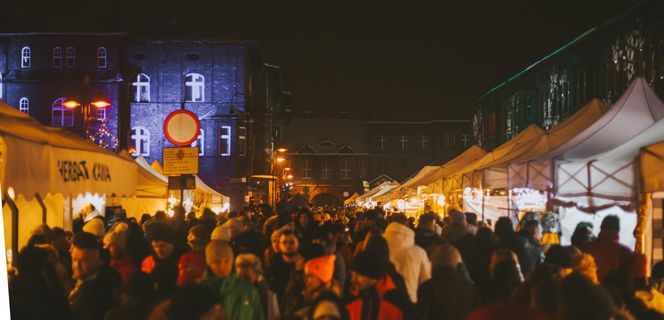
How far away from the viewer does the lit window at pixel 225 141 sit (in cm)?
5203

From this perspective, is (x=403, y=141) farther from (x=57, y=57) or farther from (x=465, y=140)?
(x=57, y=57)

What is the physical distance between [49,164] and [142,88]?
146 ft

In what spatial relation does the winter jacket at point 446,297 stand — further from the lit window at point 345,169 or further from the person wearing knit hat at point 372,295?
the lit window at point 345,169

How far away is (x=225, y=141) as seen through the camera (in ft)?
171

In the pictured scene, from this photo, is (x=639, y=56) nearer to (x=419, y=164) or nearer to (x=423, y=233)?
(x=423, y=233)

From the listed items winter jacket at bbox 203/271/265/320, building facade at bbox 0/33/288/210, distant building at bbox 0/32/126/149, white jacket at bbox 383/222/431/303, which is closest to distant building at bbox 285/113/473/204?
building facade at bbox 0/33/288/210

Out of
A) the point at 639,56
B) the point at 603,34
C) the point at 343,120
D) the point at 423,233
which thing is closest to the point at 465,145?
the point at 343,120

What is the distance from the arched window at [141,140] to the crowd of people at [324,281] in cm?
4181

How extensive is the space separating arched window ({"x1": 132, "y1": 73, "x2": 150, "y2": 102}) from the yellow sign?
39.2m

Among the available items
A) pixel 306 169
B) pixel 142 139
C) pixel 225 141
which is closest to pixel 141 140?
pixel 142 139

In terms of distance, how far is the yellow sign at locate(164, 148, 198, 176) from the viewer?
14.0 meters

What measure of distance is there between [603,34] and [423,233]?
3465 centimetres

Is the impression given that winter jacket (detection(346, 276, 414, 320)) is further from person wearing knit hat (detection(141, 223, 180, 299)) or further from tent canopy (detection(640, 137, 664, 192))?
tent canopy (detection(640, 137, 664, 192))

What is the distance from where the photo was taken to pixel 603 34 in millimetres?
43125
